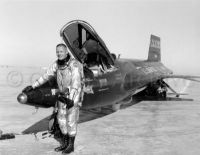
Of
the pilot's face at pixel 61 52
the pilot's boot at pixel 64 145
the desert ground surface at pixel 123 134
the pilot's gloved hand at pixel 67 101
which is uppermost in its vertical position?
the pilot's face at pixel 61 52

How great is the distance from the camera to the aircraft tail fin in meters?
18.3

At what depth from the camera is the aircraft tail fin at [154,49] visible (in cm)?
1830

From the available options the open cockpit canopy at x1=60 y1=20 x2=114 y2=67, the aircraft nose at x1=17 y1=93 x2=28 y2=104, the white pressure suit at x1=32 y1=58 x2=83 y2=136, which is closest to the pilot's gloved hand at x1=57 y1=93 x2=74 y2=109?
the white pressure suit at x1=32 y1=58 x2=83 y2=136

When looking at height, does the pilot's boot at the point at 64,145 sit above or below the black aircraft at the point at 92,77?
below

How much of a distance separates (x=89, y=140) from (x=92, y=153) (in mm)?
1046

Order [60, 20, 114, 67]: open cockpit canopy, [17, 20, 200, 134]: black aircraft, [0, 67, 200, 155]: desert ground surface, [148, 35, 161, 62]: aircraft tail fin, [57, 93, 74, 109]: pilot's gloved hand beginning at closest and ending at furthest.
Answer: [57, 93, 74, 109]: pilot's gloved hand < [0, 67, 200, 155]: desert ground surface < [17, 20, 200, 134]: black aircraft < [60, 20, 114, 67]: open cockpit canopy < [148, 35, 161, 62]: aircraft tail fin

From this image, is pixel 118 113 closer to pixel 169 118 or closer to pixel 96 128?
pixel 169 118

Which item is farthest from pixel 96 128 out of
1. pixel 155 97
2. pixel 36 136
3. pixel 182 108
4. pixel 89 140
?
pixel 155 97

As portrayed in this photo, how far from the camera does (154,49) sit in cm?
1892

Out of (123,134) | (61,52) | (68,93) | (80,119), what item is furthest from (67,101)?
(80,119)

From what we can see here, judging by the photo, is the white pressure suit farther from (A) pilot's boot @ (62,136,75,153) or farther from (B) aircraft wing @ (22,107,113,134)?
(B) aircraft wing @ (22,107,113,134)

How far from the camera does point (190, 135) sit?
7723 mm

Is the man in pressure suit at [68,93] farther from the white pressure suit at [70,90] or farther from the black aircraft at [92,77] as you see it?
the black aircraft at [92,77]

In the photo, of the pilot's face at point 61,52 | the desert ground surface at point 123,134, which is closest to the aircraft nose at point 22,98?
the desert ground surface at point 123,134
